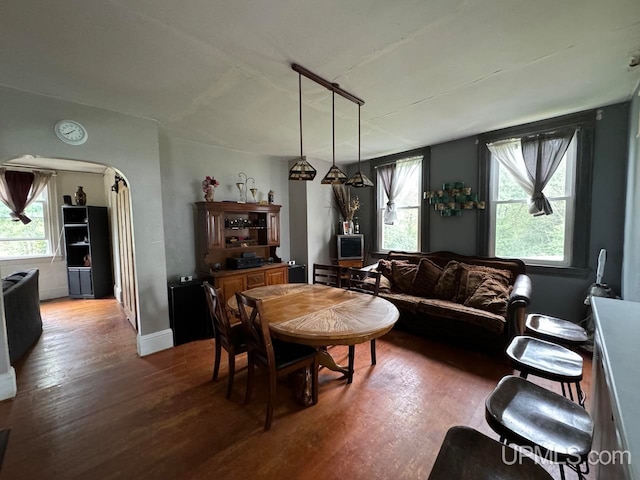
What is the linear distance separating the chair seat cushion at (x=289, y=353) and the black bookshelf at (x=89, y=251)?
503 cm

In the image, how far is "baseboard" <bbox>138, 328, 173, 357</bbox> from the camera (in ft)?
9.72

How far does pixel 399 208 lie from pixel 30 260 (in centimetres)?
683

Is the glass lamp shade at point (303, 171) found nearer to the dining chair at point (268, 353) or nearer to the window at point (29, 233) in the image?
the dining chair at point (268, 353)

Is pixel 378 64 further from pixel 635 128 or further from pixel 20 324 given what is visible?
pixel 20 324

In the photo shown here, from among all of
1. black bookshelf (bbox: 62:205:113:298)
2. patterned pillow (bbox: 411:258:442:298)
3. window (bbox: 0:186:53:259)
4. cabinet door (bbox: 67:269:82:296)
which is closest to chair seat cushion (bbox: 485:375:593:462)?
patterned pillow (bbox: 411:258:442:298)

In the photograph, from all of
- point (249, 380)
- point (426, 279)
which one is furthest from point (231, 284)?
point (426, 279)

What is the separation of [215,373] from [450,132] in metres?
3.92

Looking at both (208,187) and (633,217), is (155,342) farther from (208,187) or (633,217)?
(633,217)

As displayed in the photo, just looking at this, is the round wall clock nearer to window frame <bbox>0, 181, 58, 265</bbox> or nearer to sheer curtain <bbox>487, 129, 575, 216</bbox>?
window frame <bbox>0, 181, 58, 265</bbox>

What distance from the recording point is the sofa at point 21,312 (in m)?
2.78

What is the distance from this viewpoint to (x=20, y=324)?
2.99 meters

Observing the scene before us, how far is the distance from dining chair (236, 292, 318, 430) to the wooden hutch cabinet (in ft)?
5.41

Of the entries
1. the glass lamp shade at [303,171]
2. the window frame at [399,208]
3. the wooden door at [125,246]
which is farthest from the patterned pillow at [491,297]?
the wooden door at [125,246]

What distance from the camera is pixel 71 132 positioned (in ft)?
8.16
